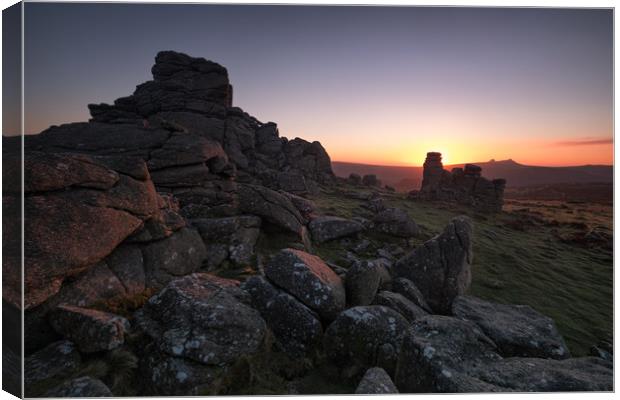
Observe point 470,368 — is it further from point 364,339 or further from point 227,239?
point 227,239

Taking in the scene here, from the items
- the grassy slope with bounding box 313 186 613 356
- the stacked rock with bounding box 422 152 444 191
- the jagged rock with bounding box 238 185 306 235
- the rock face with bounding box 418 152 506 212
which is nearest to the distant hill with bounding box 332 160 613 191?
the stacked rock with bounding box 422 152 444 191

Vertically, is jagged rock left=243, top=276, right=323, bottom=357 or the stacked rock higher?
the stacked rock

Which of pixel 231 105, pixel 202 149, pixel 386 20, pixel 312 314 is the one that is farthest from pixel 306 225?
pixel 231 105

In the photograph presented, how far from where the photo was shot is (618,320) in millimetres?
7281

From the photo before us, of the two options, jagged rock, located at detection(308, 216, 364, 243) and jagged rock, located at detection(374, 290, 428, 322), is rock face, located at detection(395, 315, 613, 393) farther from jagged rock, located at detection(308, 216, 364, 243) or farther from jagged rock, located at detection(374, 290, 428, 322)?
jagged rock, located at detection(308, 216, 364, 243)

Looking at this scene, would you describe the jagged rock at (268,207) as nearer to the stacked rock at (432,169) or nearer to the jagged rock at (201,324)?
the jagged rock at (201,324)

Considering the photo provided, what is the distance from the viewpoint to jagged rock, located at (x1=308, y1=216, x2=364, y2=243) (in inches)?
646

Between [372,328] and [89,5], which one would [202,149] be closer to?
[89,5]

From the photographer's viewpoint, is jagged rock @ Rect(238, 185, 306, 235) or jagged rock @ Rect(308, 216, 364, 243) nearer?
jagged rock @ Rect(238, 185, 306, 235)

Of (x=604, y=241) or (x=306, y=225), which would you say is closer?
(x=306, y=225)

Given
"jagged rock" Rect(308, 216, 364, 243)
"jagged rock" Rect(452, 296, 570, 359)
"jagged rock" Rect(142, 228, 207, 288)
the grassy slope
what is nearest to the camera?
"jagged rock" Rect(452, 296, 570, 359)

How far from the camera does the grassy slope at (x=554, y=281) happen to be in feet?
37.8

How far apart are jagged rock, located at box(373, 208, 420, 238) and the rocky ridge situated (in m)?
7.16

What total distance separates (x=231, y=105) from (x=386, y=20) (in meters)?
43.6
